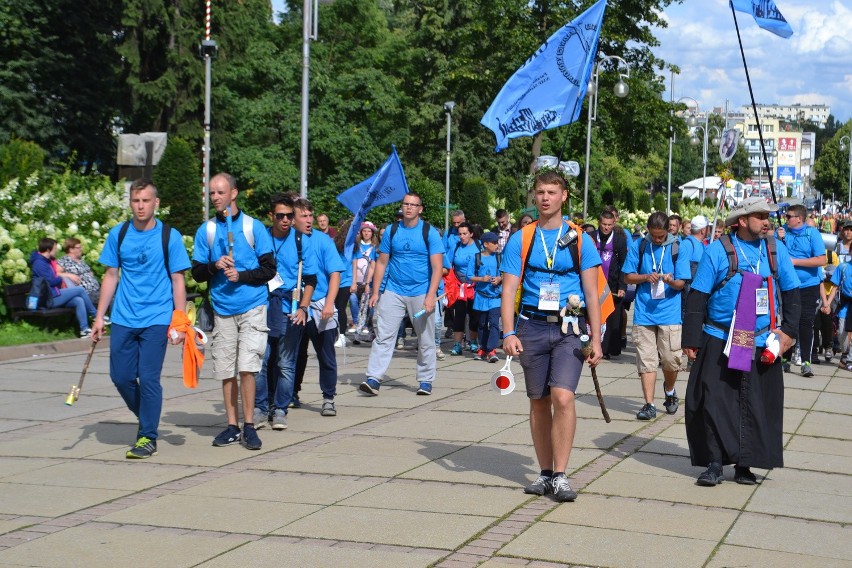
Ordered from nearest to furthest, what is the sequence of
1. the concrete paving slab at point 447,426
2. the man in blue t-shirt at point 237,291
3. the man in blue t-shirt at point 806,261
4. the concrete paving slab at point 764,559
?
the concrete paving slab at point 764,559 → the man in blue t-shirt at point 237,291 → the concrete paving slab at point 447,426 → the man in blue t-shirt at point 806,261

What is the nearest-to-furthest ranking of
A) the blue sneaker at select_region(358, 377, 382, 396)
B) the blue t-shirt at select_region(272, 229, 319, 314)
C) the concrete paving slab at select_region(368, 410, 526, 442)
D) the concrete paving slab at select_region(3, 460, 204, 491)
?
the concrete paving slab at select_region(3, 460, 204, 491) < the concrete paving slab at select_region(368, 410, 526, 442) < the blue t-shirt at select_region(272, 229, 319, 314) < the blue sneaker at select_region(358, 377, 382, 396)

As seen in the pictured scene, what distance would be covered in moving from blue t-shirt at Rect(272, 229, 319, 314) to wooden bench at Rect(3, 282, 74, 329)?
22.7 feet

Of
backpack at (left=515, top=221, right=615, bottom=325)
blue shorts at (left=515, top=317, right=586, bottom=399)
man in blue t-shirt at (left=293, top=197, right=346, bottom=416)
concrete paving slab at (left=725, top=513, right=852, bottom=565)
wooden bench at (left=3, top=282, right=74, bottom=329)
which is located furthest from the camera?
wooden bench at (left=3, top=282, right=74, bottom=329)

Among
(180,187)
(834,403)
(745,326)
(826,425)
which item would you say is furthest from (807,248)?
(180,187)

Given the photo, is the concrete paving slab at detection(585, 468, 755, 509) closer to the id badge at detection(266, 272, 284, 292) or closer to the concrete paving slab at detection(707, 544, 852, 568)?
the concrete paving slab at detection(707, 544, 852, 568)

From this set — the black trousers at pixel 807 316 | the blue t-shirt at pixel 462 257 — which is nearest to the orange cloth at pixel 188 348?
the blue t-shirt at pixel 462 257

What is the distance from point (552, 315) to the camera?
695cm

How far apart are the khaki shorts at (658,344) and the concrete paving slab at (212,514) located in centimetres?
461

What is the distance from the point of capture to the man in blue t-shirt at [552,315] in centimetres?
688

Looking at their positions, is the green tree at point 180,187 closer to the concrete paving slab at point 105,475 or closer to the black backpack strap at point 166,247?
the black backpack strap at point 166,247

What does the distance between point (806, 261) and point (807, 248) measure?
18 centimetres

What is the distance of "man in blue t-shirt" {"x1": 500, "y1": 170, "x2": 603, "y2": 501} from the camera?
688 centimetres

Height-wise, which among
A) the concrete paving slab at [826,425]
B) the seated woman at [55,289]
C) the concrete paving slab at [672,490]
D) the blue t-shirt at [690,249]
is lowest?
the concrete paving slab at [826,425]

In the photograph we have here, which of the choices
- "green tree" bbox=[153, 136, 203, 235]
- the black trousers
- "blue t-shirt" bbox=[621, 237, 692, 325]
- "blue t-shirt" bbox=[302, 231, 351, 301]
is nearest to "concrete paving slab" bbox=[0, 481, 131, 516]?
"blue t-shirt" bbox=[302, 231, 351, 301]
